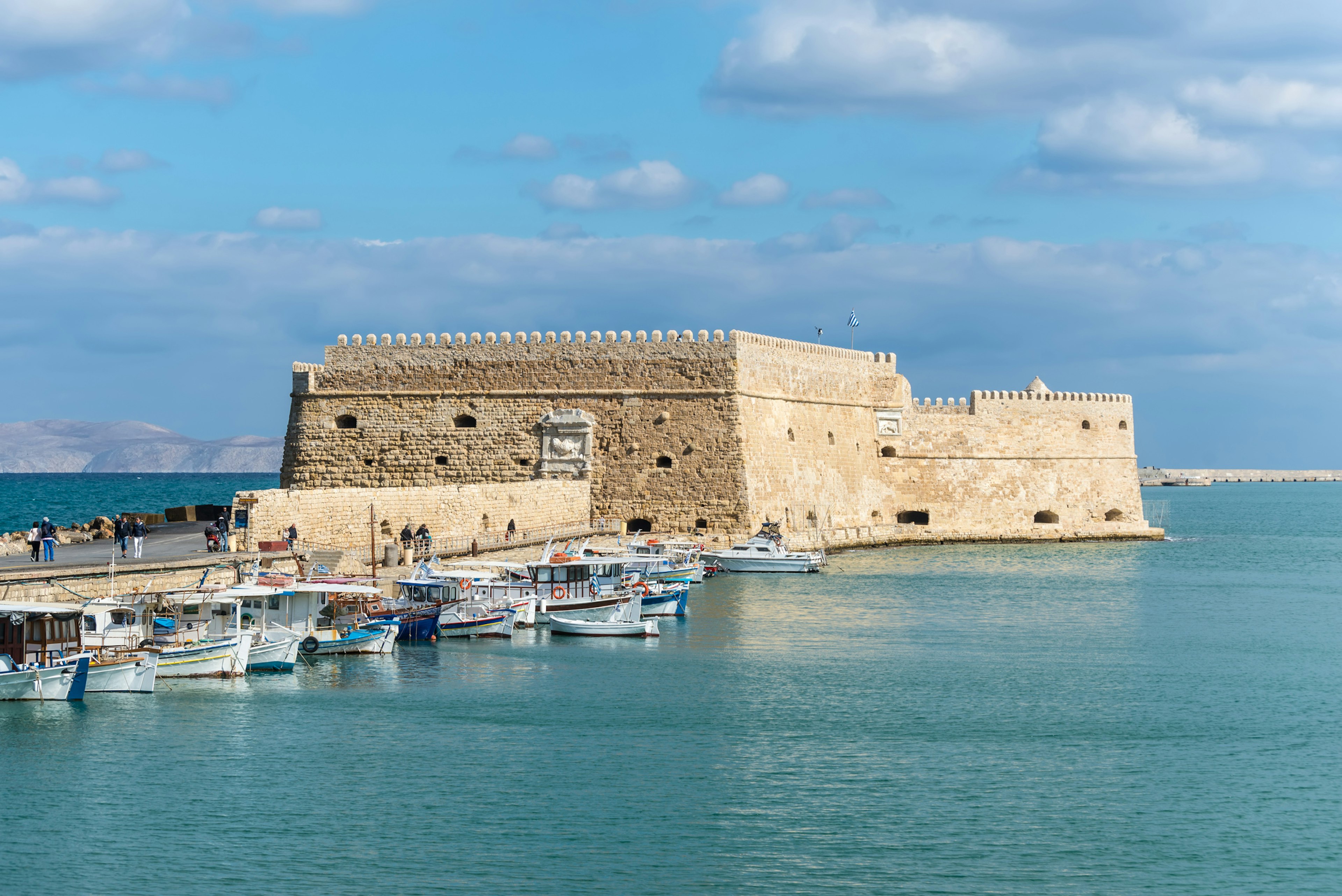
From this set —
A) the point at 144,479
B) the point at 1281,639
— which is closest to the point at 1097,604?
the point at 1281,639

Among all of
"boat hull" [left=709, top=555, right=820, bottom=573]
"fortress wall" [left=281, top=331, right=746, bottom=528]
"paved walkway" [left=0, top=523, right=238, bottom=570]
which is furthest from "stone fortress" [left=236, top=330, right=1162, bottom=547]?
"paved walkway" [left=0, top=523, right=238, bottom=570]

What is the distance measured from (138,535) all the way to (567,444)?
1313 centimetres

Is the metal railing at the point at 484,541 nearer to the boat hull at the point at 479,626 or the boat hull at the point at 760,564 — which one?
the boat hull at the point at 760,564

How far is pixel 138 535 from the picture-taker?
2450 cm

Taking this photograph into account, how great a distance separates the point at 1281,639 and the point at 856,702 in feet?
35.7

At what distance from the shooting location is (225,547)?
81.9 feet

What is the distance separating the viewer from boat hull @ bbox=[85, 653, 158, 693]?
18.6 m

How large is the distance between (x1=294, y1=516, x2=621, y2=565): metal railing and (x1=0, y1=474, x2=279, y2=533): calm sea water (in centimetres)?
2115

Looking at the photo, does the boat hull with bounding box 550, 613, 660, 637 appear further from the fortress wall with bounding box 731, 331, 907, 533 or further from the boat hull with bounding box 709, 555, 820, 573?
the fortress wall with bounding box 731, 331, 907, 533

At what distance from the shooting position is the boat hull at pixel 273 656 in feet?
68.5

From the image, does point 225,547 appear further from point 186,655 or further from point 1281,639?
point 1281,639

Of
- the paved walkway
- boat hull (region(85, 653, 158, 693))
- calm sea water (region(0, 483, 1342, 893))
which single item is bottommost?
calm sea water (region(0, 483, 1342, 893))

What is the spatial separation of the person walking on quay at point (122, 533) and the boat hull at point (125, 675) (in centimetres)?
519

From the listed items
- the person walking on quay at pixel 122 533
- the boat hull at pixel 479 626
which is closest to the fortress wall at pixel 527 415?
the person walking on quay at pixel 122 533
